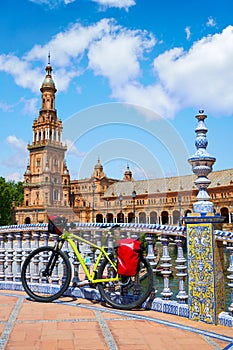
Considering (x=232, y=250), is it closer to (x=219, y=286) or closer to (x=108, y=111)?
(x=219, y=286)

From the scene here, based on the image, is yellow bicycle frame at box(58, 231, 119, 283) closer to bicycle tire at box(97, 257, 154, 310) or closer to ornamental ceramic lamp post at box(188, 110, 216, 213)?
bicycle tire at box(97, 257, 154, 310)

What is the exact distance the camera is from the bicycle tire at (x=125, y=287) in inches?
189

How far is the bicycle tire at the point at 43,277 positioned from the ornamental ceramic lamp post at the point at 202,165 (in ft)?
6.61

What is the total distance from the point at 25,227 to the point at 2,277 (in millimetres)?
943

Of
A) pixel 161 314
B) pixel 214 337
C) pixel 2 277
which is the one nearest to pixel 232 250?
pixel 214 337

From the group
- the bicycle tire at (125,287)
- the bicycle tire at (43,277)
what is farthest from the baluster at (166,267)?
the bicycle tire at (43,277)

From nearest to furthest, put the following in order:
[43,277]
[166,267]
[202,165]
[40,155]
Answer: [202,165] → [166,267] → [43,277] → [40,155]

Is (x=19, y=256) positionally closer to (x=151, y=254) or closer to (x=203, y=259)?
(x=151, y=254)

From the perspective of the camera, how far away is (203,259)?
437cm

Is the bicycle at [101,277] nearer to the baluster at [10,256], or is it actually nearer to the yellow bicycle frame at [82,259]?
the yellow bicycle frame at [82,259]

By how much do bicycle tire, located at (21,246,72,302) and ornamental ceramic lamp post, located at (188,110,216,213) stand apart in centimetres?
201

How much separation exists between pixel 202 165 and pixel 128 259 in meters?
1.45

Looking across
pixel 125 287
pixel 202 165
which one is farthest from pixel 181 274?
pixel 202 165

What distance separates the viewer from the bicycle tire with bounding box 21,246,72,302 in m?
5.34
